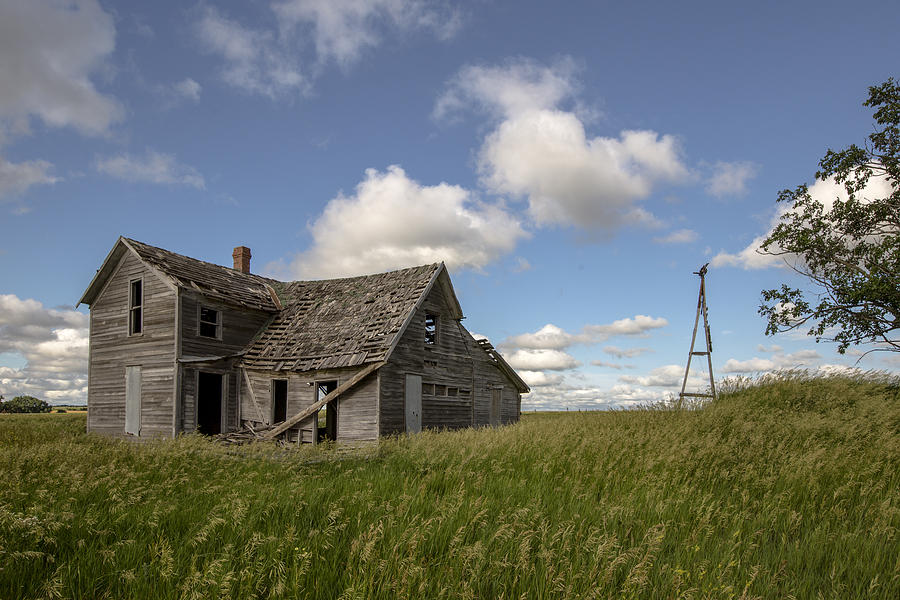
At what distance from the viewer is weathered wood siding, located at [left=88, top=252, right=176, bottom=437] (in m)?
21.5

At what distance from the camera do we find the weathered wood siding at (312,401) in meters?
20.1

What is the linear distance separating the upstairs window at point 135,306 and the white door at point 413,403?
36.8 feet

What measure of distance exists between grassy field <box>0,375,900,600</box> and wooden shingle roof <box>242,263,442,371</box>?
840 cm

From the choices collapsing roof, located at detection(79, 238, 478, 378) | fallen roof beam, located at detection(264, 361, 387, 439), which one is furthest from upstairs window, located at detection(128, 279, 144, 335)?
fallen roof beam, located at detection(264, 361, 387, 439)

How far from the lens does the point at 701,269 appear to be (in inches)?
783

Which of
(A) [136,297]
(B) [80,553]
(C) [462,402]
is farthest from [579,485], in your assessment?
(A) [136,297]

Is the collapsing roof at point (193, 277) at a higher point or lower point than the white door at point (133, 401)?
higher

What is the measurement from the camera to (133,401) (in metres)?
22.3

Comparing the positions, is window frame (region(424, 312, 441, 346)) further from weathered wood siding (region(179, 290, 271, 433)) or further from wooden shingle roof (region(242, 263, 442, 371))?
weathered wood siding (region(179, 290, 271, 433))

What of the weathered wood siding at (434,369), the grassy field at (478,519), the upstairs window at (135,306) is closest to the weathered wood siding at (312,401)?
the weathered wood siding at (434,369)

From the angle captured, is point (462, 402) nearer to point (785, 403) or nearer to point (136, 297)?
point (785, 403)

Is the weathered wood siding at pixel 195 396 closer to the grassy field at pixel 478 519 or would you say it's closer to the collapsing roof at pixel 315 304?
the collapsing roof at pixel 315 304

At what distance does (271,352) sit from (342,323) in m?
3.11

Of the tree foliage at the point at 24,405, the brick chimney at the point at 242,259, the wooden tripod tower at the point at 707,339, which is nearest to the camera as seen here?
the wooden tripod tower at the point at 707,339
